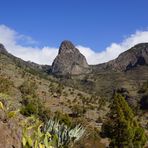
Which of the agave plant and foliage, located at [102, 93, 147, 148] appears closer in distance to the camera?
Answer: the agave plant

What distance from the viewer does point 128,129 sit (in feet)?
139

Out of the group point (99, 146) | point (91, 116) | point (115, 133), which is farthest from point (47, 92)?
point (115, 133)

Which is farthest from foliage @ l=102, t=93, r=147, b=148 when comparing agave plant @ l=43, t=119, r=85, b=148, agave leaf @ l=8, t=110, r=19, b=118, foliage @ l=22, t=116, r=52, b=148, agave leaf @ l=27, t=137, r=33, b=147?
agave leaf @ l=27, t=137, r=33, b=147

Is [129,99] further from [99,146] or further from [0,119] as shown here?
[0,119]

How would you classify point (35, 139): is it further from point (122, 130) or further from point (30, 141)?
point (122, 130)

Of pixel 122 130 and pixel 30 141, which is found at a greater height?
pixel 30 141

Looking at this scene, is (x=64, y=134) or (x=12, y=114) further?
(x=64, y=134)

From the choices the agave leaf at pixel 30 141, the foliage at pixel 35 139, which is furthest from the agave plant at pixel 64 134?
the agave leaf at pixel 30 141

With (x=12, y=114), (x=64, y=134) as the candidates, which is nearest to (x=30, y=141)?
(x=12, y=114)

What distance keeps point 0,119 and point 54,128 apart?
454cm

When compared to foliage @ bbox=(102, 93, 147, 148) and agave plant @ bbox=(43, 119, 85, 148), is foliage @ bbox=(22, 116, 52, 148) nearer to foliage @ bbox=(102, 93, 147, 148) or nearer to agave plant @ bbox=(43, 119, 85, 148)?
agave plant @ bbox=(43, 119, 85, 148)

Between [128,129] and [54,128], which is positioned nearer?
[54,128]

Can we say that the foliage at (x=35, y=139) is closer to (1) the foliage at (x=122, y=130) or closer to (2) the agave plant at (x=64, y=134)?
(2) the agave plant at (x=64, y=134)

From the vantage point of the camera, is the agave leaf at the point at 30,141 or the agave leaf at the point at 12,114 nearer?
the agave leaf at the point at 30,141
